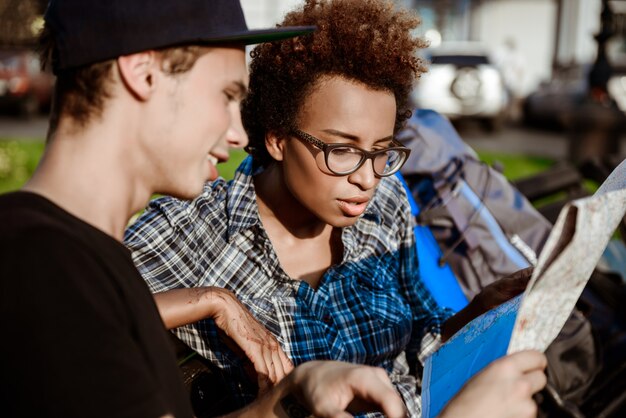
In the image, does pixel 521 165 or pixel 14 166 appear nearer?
pixel 14 166

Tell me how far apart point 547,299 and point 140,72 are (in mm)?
764

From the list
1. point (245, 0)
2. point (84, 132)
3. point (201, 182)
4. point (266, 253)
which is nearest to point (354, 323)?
point (266, 253)

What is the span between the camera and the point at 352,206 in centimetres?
257

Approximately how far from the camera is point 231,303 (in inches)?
88.1

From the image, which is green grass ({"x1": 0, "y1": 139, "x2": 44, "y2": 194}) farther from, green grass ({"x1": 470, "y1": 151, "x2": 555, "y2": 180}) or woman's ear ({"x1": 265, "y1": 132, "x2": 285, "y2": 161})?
woman's ear ({"x1": 265, "y1": 132, "x2": 285, "y2": 161})

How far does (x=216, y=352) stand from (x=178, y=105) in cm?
106

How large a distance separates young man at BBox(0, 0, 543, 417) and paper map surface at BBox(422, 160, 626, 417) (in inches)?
2.9

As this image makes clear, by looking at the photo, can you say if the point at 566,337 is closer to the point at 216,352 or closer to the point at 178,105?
the point at 216,352

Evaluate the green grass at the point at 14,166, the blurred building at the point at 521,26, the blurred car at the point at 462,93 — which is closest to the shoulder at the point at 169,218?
the green grass at the point at 14,166

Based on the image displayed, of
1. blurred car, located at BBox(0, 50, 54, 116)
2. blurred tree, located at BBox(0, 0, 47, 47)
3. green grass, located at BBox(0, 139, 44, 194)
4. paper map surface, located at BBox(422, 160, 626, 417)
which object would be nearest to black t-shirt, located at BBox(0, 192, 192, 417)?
paper map surface, located at BBox(422, 160, 626, 417)

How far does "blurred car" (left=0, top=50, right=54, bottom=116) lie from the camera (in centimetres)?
1736

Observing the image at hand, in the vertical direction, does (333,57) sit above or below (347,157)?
above

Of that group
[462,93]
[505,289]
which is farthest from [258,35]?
[462,93]

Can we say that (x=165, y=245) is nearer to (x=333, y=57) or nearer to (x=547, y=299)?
(x=333, y=57)
